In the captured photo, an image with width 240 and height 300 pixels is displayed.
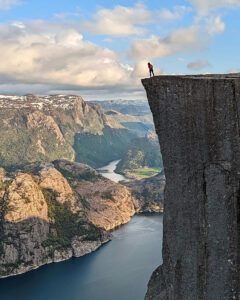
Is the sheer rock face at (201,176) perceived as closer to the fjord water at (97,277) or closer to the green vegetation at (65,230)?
the fjord water at (97,277)

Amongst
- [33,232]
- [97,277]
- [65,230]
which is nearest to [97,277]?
[97,277]

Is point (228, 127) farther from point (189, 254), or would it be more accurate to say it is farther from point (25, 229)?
point (25, 229)

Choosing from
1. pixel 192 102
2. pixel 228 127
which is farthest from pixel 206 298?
pixel 192 102

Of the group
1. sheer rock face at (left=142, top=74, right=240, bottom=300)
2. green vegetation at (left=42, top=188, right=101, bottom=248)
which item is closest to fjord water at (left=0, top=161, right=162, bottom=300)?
green vegetation at (left=42, top=188, right=101, bottom=248)

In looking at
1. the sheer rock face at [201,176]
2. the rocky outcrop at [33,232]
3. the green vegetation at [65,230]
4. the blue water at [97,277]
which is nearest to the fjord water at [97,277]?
the blue water at [97,277]

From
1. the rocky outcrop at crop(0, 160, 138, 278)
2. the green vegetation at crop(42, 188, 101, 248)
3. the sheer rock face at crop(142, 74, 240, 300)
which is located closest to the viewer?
the sheer rock face at crop(142, 74, 240, 300)

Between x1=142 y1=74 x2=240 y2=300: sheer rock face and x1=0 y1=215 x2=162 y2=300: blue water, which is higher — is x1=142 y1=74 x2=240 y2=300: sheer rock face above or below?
above

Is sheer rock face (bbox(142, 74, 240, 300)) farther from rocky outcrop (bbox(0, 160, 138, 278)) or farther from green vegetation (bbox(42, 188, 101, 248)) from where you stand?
green vegetation (bbox(42, 188, 101, 248))
